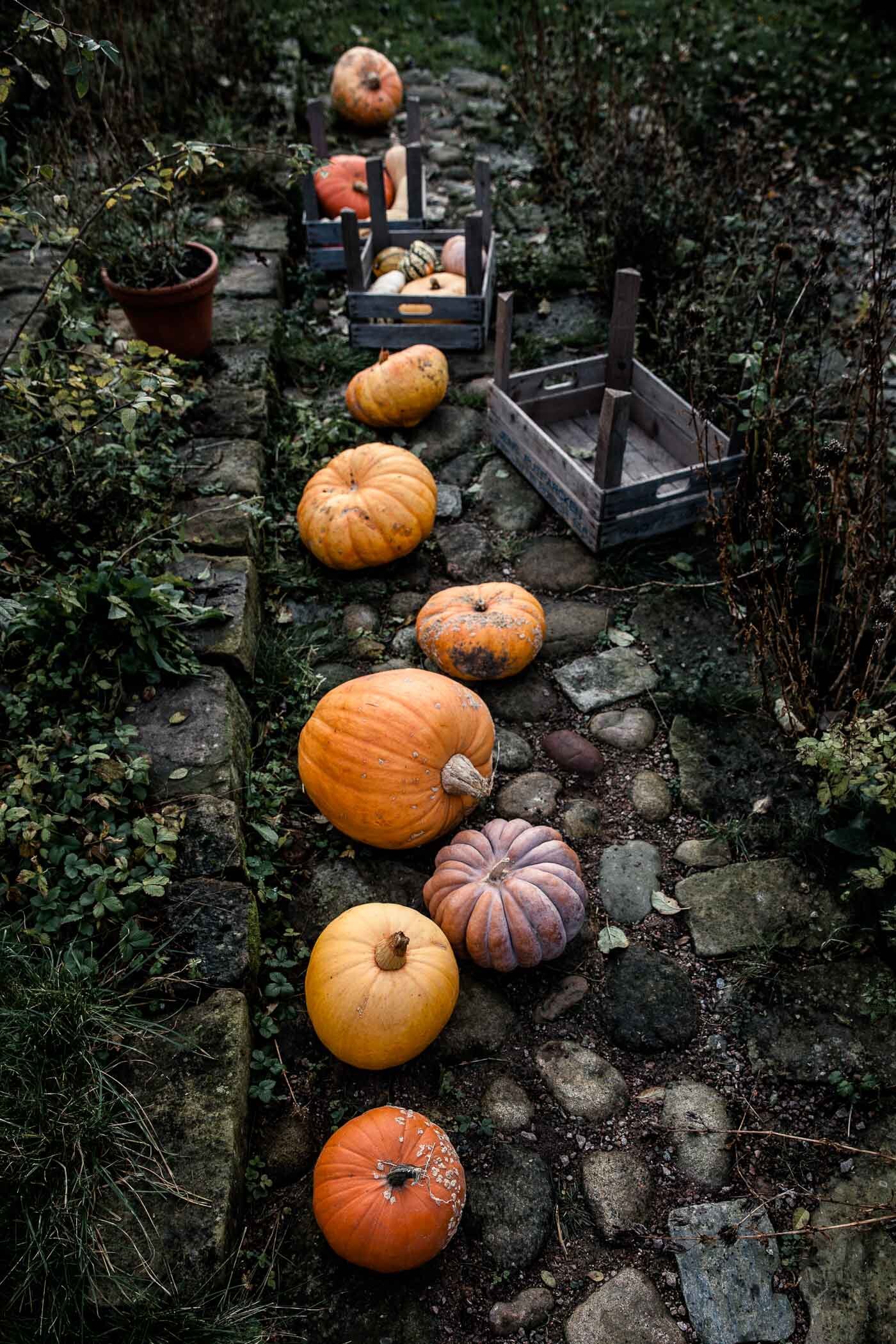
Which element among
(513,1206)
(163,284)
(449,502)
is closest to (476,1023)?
(513,1206)

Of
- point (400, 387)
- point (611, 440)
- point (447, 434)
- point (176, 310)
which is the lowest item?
point (447, 434)

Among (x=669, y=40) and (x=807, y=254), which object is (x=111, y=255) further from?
(x=669, y=40)

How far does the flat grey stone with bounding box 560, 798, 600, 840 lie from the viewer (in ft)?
11.2

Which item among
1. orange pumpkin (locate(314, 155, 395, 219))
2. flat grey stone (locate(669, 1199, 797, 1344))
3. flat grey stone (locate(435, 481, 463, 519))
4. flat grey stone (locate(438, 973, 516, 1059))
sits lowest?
flat grey stone (locate(669, 1199, 797, 1344))

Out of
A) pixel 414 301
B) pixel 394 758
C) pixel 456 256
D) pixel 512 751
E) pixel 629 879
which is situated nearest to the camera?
pixel 394 758

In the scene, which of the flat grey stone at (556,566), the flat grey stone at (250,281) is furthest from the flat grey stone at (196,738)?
the flat grey stone at (250,281)

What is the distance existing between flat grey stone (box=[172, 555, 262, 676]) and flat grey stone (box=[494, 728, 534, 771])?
1051mm

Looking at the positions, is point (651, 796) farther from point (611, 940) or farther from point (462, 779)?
point (462, 779)

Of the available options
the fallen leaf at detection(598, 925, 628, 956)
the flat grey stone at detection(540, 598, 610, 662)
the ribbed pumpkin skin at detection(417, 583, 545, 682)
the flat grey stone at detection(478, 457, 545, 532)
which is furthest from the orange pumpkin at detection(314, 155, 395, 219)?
the fallen leaf at detection(598, 925, 628, 956)

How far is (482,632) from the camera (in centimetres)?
373

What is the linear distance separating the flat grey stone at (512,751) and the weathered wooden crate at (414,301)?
2923mm

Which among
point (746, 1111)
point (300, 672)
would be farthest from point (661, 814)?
point (300, 672)

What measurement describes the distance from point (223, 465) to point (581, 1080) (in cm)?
324

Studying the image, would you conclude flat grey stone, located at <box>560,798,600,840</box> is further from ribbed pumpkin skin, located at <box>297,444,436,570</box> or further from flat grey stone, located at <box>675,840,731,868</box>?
ribbed pumpkin skin, located at <box>297,444,436,570</box>
